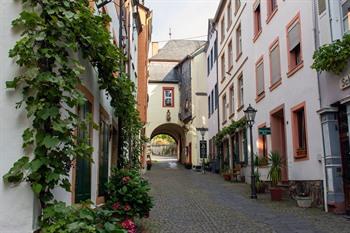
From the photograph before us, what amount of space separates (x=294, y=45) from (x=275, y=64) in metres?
2.14

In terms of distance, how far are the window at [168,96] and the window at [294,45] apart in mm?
25329

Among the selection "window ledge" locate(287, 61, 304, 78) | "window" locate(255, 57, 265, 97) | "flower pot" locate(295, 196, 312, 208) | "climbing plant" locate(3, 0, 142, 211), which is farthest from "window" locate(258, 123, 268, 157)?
"climbing plant" locate(3, 0, 142, 211)

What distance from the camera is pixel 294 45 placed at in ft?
45.7

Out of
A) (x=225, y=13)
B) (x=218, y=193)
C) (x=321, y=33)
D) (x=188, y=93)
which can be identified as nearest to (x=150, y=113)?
(x=188, y=93)

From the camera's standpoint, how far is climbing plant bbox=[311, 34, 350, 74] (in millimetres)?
9898

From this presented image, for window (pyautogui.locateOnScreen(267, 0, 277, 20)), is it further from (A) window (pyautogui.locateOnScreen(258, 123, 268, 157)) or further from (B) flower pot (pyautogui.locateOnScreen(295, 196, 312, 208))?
(B) flower pot (pyautogui.locateOnScreen(295, 196, 312, 208))

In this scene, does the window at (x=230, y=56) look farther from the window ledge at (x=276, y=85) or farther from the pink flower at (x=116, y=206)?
the pink flower at (x=116, y=206)

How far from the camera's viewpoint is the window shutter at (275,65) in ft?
51.5

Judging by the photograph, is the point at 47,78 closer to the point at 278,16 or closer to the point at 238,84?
the point at 278,16

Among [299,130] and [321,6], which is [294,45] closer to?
[321,6]

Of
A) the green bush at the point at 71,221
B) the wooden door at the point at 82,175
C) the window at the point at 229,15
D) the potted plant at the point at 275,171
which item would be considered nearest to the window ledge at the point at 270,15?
the potted plant at the point at 275,171

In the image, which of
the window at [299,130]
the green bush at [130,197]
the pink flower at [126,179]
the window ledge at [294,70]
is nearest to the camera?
the green bush at [130,197]

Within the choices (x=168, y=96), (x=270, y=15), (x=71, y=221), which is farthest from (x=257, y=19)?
(x=168, y=96)

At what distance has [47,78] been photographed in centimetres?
417
